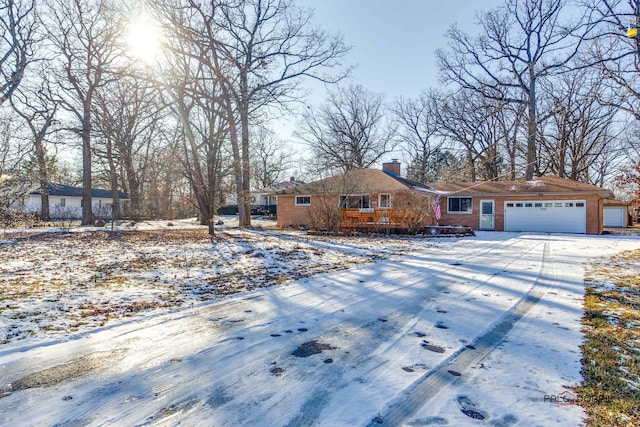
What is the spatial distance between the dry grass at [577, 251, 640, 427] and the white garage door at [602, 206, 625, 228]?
95.4 ft

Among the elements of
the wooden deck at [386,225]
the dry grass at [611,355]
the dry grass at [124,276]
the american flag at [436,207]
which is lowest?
the dry grass at [611,355]

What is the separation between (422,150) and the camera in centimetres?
3619

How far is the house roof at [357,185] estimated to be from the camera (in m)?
18.3

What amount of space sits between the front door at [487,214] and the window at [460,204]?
720 mm

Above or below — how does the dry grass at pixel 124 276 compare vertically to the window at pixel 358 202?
below

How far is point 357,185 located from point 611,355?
52.3 feet

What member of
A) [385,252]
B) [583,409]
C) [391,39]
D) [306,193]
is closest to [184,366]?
[583,409]

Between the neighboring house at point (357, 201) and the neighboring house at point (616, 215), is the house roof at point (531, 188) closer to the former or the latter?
the neighboring house at point (357, 201)

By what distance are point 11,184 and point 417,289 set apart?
23.0ft

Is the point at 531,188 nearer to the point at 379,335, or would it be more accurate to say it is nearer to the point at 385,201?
the point at 385,201

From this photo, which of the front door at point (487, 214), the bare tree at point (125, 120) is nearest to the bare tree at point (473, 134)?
the front door at point (487, 214)

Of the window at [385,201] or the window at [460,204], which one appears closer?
the window at [385,201]

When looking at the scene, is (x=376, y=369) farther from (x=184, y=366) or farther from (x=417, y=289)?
(x=417, y=289)

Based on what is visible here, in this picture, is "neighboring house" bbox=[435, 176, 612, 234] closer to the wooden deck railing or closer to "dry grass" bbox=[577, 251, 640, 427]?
the wooden deck railing
